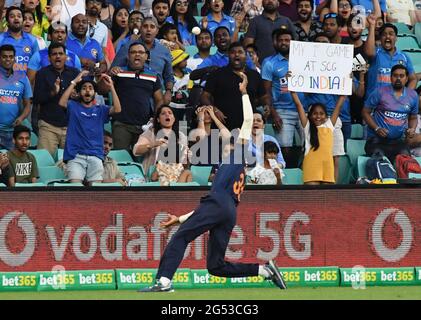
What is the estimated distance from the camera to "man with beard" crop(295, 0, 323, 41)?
2017 centimetres

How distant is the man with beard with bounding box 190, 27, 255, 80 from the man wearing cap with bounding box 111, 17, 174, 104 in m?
0.41

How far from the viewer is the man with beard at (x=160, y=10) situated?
19.9m

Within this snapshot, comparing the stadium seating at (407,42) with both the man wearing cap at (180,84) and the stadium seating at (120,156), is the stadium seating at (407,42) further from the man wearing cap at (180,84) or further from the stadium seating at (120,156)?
the stadium seating at (120,156)

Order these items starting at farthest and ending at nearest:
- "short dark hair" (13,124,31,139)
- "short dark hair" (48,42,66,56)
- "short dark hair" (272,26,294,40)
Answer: "short dark hair" (272,26,294,40)
"short dark hair" (48,42,66,56)
"short dark hair" (13,124,31,139)

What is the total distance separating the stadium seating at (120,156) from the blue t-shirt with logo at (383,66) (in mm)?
4150

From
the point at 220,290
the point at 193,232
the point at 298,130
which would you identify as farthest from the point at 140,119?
the point at 193,232

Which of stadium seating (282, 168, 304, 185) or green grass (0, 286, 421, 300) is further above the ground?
stadium seating (282, 168, 304, 185)

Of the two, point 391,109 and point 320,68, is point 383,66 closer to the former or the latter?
point 391,109

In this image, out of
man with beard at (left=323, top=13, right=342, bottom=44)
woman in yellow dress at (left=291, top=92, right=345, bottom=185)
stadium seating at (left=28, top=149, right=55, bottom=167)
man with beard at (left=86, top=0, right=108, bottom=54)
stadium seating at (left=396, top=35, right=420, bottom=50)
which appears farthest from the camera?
stadium seating at (left=396, top=35, right=420, bottom=50)

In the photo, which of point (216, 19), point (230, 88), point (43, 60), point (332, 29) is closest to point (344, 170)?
point (230, 88)

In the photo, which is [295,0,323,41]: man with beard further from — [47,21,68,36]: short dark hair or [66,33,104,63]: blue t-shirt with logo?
[47,21,68,36]: short dark hair

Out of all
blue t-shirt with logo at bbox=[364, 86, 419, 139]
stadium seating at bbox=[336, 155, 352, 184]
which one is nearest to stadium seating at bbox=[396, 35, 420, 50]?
blue t-shirt with logo at bbox=[364, 86, 419, 139]

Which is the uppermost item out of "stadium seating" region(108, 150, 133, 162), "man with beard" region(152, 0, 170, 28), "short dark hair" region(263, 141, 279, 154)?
"man with beard" region(152, 0, 170, 28)

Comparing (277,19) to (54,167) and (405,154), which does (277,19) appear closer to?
(405,154)
